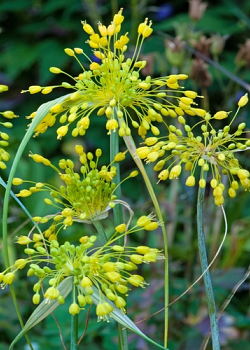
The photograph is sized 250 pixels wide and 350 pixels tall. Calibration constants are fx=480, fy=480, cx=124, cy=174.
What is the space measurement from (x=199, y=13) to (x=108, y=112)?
A: 1005 millimetres

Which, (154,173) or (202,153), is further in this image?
(154,173)

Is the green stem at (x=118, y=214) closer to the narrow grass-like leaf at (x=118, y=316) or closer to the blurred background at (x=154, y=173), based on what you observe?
the narrow grass-like leaf at (x=118, y=316)

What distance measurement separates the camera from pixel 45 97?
2.43 meters

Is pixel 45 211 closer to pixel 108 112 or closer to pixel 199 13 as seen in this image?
pixel 199 13

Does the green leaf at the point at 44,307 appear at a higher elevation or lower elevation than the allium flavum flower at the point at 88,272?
lower

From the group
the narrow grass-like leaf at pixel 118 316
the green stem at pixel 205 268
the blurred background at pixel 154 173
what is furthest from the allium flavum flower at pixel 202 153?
the blurred background at pixel 154 173

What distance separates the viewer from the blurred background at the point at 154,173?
1236 mm

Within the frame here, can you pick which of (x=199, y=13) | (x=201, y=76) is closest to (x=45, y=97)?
(x=199, y=13)

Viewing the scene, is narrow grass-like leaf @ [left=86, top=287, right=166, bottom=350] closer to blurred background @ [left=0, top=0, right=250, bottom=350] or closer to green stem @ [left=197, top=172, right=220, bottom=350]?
green stem @ [left=197, top=172, right=220, bottom=350]

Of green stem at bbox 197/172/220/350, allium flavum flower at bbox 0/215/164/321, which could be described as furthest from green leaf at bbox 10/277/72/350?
green stem at bbox 197/172/220/350

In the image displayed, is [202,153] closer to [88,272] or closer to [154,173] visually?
[88,272]

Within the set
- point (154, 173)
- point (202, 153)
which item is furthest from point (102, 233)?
point (154, 173)

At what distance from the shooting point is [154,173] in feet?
5.80

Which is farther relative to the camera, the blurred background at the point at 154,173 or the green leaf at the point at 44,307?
the blurred background at the point at 154,173
